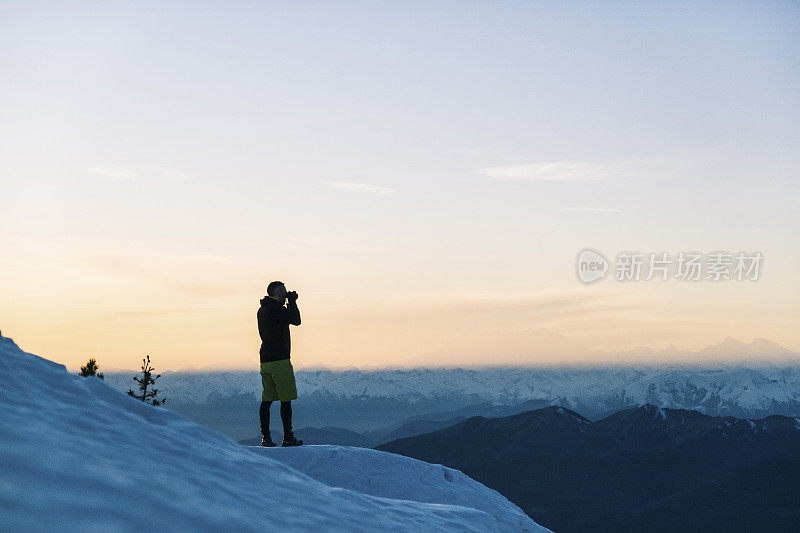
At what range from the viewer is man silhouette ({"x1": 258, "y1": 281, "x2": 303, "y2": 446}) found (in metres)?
11.4

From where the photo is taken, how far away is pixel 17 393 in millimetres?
4938

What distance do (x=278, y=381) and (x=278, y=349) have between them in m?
0.54

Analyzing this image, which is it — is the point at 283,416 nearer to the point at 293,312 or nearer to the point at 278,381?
the point at 278,381

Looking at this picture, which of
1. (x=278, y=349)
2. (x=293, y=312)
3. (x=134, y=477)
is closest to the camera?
(x=134, y=477)

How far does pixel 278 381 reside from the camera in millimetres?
11531

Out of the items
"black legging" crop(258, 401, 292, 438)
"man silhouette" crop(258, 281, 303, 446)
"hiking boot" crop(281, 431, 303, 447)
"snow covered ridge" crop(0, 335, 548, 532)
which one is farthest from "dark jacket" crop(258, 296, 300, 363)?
"snow covered ridge" crop(0, 335, 548, 532)

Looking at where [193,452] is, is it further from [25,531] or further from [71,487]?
[25,531]

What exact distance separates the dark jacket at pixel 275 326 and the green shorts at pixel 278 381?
0.11 metres

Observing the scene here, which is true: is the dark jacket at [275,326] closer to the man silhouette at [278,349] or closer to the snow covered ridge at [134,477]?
the man silhouette at [278,349]

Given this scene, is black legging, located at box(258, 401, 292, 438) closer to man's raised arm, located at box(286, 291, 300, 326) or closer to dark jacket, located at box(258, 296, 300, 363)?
dark jacket, located at box(258, 296, 300, 363)

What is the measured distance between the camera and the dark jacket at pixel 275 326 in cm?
1137

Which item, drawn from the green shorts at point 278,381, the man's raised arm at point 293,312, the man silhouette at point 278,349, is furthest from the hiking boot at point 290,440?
the man's raised arm at point 293,312

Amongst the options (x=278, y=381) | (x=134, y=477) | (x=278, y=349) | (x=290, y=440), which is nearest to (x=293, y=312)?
(x=278, y=349)

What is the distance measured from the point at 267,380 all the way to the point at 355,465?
7.82 ft
